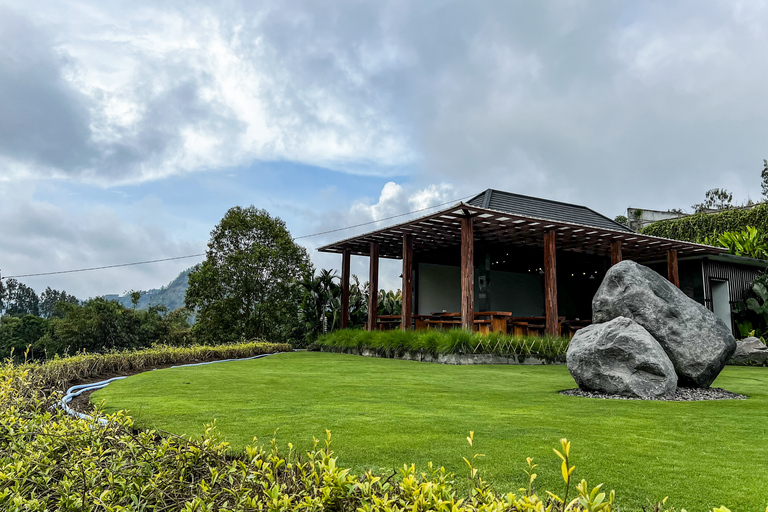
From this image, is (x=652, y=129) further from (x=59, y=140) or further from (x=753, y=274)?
(x=59, y=140)

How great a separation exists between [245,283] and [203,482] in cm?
1556

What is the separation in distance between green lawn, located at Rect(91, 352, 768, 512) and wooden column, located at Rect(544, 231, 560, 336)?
220 inches

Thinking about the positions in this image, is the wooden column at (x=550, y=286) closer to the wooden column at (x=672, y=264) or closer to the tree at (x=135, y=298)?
the wooden column at (x=672, y=264)

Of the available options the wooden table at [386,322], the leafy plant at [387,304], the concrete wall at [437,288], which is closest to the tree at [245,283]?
the leafy plant at [387,304]

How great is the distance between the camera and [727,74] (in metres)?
12.0

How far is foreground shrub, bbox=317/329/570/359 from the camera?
1038cm

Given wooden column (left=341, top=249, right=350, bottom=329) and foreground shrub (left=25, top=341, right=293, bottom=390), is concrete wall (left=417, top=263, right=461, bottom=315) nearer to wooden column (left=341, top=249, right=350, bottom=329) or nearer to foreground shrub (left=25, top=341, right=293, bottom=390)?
wooden column (left=341, top=249, right=350, bottom=329)

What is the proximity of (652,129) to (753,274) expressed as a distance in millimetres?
7739

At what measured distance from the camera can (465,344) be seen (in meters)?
10.4

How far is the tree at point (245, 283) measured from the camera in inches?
669

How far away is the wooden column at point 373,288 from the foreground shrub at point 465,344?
2030 millimetres

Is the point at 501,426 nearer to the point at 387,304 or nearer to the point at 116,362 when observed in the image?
the point at 116,362

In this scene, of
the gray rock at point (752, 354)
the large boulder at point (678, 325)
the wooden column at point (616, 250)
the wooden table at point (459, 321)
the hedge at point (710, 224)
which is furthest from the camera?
the hedge at point (710, 224)

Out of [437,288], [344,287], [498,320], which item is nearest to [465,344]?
[498,320]
